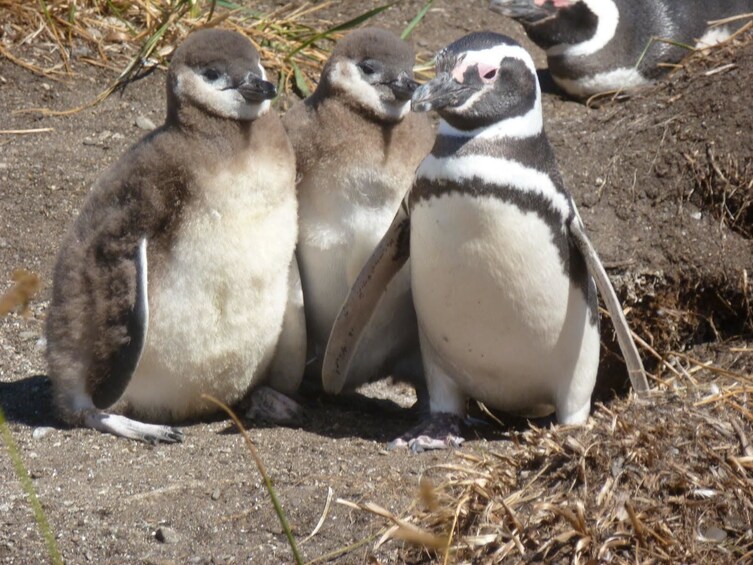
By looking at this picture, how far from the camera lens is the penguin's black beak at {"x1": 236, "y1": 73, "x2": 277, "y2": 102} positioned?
12.5 feet

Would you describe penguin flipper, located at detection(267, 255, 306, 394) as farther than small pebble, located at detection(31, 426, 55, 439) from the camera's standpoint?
Yes

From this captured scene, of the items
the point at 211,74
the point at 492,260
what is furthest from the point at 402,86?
the point at 492,260

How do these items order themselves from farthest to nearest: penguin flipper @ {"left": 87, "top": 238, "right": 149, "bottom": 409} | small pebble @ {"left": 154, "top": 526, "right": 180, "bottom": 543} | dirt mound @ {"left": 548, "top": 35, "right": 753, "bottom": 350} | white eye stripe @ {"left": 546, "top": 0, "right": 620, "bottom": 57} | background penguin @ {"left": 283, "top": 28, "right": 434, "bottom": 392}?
1. white eye stripe @ {"left": 546, "top": 0, "right": 620, "bottom": 57}
2. dirt mound @ {"left": 548, "top": 35, "right": 753, "bottom": 350}
3. background penguin @ {"left": 283, "top": 28, "right": 434, "bottom": 392}
4. penguin flipper @ {"left": 87, "top": 238, "right": 149, "bottom": 409}
5. small pebble @ {"left": 154, "top": 526, "right": 180, "bottom": 543}

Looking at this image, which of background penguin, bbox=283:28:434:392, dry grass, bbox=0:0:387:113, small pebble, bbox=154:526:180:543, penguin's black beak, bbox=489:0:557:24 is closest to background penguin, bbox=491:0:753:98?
penguin's black beak, bbox=489:0:557:24

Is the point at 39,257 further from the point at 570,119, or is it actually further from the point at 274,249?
the point at 570,119

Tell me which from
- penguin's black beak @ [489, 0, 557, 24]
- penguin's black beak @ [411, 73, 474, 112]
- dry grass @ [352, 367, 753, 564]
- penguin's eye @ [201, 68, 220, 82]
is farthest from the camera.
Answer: penguin's black beak @ [489, 0, 557, 24]

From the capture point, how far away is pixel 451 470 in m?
3.51

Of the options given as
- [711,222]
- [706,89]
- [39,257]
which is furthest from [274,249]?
[706,89]

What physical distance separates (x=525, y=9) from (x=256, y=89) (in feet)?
9.52

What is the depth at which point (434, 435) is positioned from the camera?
391cm

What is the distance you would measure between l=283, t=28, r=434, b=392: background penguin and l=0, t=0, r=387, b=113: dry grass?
1.67 meters

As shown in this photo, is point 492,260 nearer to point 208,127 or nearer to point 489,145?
point 489,145

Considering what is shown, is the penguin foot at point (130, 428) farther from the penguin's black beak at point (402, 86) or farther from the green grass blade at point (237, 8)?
the green grass blade at point (237, 8)

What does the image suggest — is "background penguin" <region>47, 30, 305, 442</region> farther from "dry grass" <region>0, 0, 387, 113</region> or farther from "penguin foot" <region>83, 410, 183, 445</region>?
"dry grass" <region>0, 0, 387, 113</region>
